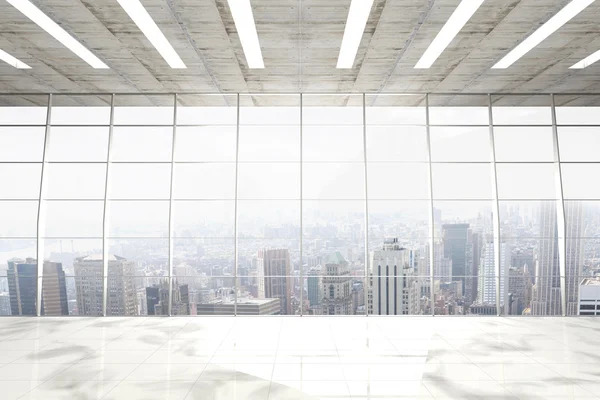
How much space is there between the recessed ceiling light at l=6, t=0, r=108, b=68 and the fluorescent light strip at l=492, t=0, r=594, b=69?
24.8 feet

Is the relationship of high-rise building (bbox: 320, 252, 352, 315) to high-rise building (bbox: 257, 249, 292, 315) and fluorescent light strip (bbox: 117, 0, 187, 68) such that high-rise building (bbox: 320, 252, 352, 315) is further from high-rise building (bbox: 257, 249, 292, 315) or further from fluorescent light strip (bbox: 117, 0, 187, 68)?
fluorescent light strip (bbox: 117, 0, 187, 68)

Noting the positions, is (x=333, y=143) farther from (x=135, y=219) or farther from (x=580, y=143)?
(x=580, y=143)

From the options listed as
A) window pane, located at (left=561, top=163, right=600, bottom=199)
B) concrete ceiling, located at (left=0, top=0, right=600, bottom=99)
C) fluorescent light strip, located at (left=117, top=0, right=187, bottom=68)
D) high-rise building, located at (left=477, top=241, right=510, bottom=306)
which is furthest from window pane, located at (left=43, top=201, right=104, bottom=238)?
window pane, located at (left=561, top=163, right=600, bottom=199)

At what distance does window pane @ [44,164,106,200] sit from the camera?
13.5m

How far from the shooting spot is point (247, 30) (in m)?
8.80

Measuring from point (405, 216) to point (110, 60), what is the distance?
7423 millimetres

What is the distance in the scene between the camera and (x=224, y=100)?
44.0 feet

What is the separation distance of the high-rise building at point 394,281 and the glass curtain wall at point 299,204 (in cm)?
3

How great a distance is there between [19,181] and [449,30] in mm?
10680

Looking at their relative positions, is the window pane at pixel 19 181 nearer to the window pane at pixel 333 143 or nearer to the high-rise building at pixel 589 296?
the window pane at pixel 333 143

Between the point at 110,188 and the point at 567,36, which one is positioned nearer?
the point at 567,36

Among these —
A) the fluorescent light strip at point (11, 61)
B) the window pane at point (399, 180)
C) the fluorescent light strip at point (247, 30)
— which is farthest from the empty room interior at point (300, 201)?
the fluorescent light strip at point (247, 30)

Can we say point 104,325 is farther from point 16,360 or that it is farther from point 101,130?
point 101,130

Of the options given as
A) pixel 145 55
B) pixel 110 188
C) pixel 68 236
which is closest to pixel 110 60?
pixel 145 55
